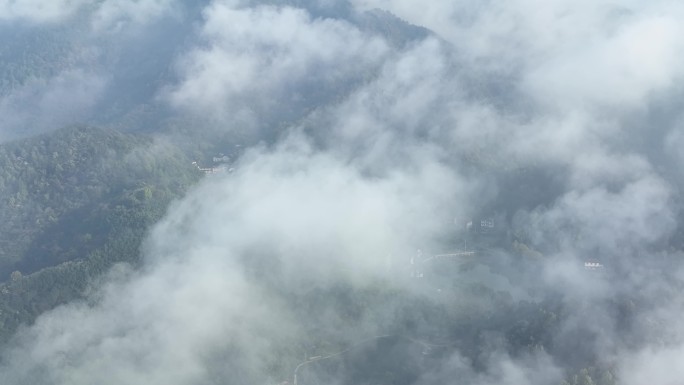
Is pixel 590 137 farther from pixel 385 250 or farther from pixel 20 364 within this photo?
pixel 20 364

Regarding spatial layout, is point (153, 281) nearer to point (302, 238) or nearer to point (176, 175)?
point (302, 238)

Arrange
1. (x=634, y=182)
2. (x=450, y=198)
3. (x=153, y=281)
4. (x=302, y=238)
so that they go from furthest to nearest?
(x=450, y=198) → (x=634, y=182) → (x=302, y=238) → (x=153, y=281)

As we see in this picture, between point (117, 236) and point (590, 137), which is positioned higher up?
point (590, 137)

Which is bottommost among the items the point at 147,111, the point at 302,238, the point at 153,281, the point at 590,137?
the point at 153,281

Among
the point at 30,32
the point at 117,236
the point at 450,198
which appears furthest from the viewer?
the point at 30,32

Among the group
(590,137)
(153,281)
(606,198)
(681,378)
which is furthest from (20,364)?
(590,137)

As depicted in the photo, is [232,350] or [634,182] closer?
[232,350]
